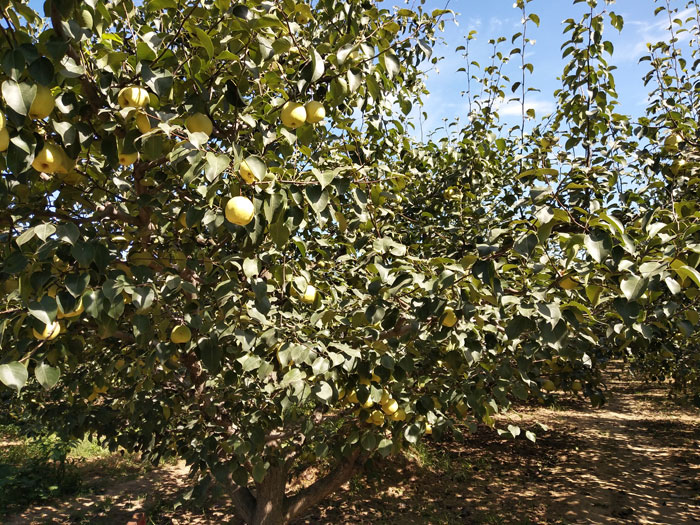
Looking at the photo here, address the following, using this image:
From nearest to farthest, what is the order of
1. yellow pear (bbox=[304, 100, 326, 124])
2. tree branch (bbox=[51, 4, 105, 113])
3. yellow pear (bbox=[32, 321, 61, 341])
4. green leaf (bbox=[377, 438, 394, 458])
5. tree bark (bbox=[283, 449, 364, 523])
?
tree branch (bbox=[51, 4, 105, 113]), yellow pear (bbox=[32, 321, 61, 341]), yellow pear (bbox=[304, 100, 326, 124]), green leaf (bbox=[377, 438, 394, 458]), tree bark (bbox=[283, 449, 364, 523])

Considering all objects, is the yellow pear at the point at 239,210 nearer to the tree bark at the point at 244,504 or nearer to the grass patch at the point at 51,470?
the tree bark at the point at 244,504

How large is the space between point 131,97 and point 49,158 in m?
0.37

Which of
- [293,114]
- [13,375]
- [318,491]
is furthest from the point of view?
[318,491]

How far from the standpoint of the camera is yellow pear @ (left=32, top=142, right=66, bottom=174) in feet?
5.26

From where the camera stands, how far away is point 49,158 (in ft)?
5.29

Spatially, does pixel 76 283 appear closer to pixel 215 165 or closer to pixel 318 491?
pixel 215 165

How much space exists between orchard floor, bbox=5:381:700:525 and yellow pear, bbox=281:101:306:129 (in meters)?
3.70

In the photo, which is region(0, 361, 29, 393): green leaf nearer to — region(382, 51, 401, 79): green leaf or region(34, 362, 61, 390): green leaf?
region(34, 362, 61, 390): green leaf

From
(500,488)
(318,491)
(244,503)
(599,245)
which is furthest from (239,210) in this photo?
(500,488)

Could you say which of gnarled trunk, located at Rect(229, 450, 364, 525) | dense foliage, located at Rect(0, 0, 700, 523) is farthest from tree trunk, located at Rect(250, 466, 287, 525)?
dense foliage, located at Rect(0, 0, 700, 523)

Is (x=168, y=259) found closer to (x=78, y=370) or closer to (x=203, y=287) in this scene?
(x=203, y=287)

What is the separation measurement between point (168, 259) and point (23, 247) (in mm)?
627

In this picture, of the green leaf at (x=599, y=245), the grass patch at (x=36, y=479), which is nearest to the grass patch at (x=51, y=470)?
the grass patch at (x=36, y=479)

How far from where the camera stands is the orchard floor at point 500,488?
5.71 meters
